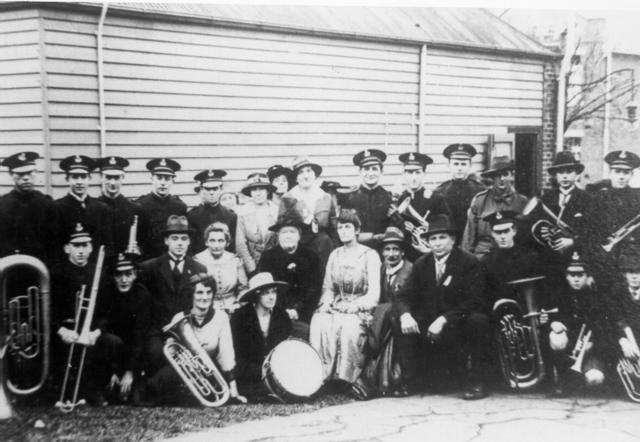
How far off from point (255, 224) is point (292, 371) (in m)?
1.20

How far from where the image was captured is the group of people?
429 cm

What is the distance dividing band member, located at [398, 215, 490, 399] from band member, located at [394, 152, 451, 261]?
34 cm

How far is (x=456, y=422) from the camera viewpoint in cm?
396

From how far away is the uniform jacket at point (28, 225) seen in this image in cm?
427

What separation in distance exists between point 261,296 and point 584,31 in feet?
10.9

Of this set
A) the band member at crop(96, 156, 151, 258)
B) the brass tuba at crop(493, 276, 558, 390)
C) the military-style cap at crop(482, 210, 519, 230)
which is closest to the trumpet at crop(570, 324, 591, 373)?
the brass tuba at crop(493, 276, 558, 390)

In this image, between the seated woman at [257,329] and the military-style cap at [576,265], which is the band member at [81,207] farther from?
the military-style cap at [576,265]

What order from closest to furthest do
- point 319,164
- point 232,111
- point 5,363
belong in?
point 5,363 < point 232,111 < point 319,164

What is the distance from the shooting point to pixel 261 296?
14.8 feet

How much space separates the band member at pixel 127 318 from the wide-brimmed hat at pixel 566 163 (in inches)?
124

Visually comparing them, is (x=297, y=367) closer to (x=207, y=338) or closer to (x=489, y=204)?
(x=207, y=338)

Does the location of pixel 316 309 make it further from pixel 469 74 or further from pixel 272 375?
pixel 469 74

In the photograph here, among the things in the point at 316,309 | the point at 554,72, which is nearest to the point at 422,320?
the point at 316,309

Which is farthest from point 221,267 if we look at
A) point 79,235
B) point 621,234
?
point 621,234
